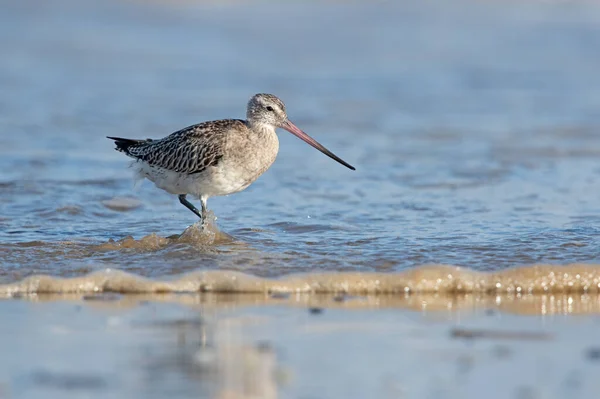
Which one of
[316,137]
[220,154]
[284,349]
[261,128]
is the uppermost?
[316,137]

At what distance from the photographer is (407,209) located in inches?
387

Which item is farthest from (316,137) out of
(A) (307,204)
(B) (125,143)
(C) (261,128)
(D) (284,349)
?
(D) (284,349)

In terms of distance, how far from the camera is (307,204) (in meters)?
10.2

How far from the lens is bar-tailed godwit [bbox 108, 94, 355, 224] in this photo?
8.72 metres

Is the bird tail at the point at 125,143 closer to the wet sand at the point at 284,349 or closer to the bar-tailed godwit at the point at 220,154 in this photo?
the bar-tailed godwit at the point at 220,154

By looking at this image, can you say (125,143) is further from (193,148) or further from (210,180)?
(210,180)

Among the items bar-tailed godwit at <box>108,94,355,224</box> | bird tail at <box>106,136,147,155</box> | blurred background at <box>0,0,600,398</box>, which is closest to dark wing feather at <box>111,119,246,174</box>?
bar-tailed godwit at <box>108,94,355,224</box>

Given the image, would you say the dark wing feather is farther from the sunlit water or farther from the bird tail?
the sunlit water

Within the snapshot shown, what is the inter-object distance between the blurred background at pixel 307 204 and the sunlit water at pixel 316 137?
0.14 ft

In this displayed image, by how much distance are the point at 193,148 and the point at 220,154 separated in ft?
0.81

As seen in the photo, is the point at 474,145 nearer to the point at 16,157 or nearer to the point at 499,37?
the point at 16,157

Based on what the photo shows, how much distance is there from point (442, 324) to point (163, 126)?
28.6 feet

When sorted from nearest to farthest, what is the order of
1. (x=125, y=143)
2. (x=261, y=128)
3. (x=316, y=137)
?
(x=261, y=128), (x=125, y=143), (x=316, y=137)

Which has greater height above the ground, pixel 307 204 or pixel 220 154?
pixel 220 154
